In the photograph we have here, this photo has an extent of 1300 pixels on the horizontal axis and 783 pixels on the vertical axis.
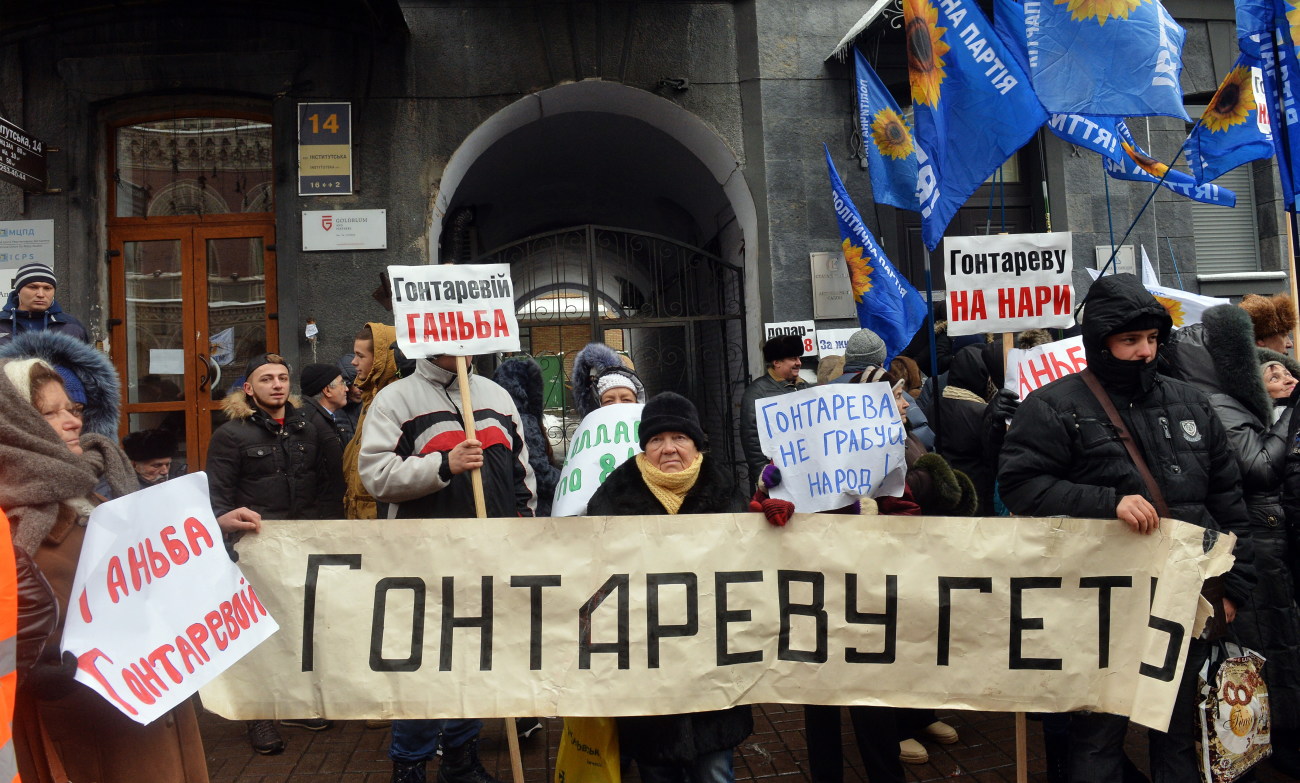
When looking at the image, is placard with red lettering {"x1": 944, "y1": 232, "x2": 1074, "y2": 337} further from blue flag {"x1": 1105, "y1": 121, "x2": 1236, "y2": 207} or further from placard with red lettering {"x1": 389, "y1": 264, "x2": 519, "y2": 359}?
blue flag {"x1": 1105, "y1": 121, "x2": 1236, "y2": 207}

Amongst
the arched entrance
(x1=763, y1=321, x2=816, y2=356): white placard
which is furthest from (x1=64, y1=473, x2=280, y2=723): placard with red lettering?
(x1=763, y1=321, x2=816, y2=356): white placard

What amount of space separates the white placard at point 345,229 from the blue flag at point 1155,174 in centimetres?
598

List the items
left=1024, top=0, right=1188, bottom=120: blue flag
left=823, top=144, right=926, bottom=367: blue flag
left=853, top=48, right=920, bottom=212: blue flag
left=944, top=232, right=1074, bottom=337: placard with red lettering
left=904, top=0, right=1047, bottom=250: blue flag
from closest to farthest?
left=944, top=232, right=1074, bottom=337: placard with red lettering < left=1024, top=0, right=1188, bottom=120: blue flag < left=904, top=0, right=1047, bottom=250: blue flag < left=823, top=144, right=926, bottom=367: blue flag < left=853, top=48, right=920, bottom=212: blue flag

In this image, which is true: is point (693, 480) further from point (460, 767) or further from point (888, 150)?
point (888, 150)

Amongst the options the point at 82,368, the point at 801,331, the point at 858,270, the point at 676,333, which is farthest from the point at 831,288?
the point at 82,368

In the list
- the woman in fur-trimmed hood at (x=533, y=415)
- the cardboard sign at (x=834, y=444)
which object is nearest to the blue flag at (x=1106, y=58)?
the cardboard sign at (x=834, y=444)

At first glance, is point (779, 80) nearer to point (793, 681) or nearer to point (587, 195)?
point (587, 195)

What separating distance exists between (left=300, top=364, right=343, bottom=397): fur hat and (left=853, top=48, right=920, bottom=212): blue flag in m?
4.47

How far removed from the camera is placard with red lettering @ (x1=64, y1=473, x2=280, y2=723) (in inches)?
94.7

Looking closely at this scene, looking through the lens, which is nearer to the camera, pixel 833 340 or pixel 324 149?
pixel 833 340

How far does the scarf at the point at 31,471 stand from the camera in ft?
7.54

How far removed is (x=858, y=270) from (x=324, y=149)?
187 inches

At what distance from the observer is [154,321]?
859 centimetres

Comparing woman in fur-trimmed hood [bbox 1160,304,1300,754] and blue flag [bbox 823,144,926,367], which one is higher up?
blue flag [bbox 823,144,926,367]
